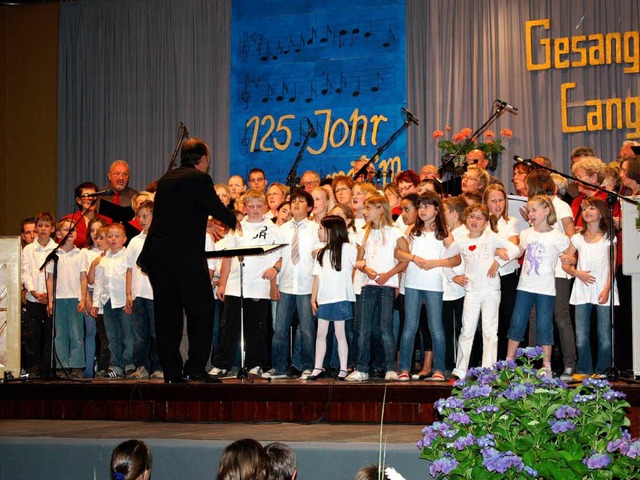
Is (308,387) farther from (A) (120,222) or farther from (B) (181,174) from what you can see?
(A) (120,222)

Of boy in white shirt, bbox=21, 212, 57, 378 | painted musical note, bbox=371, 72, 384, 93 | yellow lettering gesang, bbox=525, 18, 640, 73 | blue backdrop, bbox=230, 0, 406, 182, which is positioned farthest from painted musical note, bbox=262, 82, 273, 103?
boy in white shirt, bbox=21, 212, 57, 378

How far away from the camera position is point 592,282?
20.3ft

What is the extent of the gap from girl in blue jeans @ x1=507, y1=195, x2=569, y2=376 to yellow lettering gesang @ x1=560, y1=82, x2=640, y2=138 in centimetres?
437

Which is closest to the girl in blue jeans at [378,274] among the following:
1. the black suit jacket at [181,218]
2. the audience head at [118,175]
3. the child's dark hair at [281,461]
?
the black suit jacket at [181,218]

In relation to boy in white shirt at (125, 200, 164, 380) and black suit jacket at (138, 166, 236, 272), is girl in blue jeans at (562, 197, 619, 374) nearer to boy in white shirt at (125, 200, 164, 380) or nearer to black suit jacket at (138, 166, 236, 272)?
black suit jacket at (138, 166, 236, 272)

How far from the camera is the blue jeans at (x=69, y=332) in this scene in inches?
311

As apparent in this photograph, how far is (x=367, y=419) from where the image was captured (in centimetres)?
575

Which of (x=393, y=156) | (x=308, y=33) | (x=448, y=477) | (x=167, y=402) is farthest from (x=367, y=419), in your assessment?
(x=308, y=33)

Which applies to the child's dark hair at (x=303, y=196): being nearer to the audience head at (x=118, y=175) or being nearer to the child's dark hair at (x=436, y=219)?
the child's dark hair at (x=436, y=219)

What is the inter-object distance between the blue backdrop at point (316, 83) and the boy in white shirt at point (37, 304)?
14.5ft

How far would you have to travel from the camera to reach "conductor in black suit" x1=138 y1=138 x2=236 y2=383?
6.01 m

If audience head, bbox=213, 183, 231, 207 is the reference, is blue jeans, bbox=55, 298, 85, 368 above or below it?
below

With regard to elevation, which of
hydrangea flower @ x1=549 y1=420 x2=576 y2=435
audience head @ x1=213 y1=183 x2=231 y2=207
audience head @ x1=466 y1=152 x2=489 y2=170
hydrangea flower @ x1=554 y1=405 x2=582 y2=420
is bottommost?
hydrangea flower @ x1=549 y1=420 x2=576 y2=435

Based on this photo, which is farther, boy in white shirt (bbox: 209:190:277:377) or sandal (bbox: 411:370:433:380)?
boy in white shirt (bbox: 209:190:277:377)
